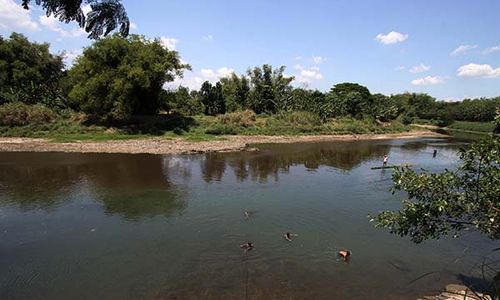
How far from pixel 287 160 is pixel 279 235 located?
21740 millimetres

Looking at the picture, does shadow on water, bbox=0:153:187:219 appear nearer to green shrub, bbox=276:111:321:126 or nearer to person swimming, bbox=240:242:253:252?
person swimming, bbox=240:242:253:252

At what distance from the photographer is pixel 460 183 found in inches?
437

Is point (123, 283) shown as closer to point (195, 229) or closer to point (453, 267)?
point (195, 229)

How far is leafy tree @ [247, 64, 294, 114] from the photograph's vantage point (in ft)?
235

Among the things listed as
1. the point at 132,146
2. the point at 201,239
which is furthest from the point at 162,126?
the point at 201,239

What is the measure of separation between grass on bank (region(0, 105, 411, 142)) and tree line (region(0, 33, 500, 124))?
2248 mm

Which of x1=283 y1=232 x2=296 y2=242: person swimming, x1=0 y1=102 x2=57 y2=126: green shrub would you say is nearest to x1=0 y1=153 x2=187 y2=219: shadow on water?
x1=283 y1=232 x2=296 y2=242: person swimming

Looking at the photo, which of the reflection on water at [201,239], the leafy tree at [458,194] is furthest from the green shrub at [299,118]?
the leafy tree at [458,194]

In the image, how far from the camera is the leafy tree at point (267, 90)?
7169 centimetres

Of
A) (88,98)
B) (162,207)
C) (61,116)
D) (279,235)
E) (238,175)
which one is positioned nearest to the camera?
(279,235)

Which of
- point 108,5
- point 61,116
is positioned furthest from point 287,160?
point 108,5

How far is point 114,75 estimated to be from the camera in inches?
1827

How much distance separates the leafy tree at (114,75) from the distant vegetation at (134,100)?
0.12 meters

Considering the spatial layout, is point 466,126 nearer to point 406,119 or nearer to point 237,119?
point 406,119
